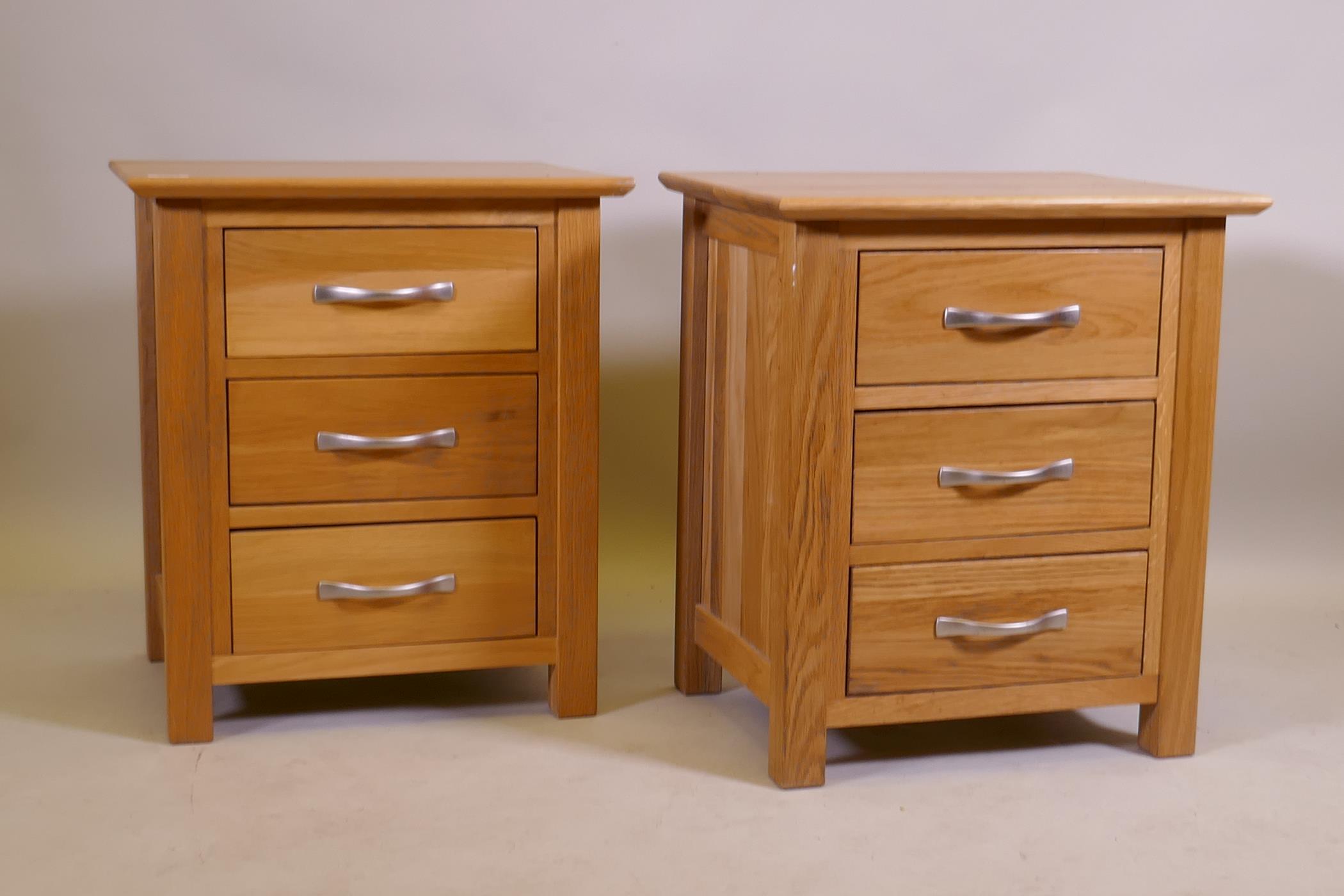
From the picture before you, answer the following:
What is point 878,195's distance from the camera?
193 centimetres

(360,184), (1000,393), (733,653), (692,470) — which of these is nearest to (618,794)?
(733,653)

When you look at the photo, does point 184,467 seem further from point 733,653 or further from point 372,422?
point 733,653

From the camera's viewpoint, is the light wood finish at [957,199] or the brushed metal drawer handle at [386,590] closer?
the light wood finish at [957,199]

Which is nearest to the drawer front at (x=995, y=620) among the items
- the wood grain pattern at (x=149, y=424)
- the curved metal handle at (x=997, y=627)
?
the curved metal handle at (x=997, y=627)

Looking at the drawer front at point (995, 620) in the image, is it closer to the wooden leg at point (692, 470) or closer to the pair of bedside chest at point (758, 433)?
the pair of bedside chest at point (758, 433)

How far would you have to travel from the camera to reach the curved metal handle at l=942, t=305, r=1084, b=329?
1976mm

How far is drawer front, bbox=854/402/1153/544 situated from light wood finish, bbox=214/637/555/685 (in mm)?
481

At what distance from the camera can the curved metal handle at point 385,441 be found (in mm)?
2115

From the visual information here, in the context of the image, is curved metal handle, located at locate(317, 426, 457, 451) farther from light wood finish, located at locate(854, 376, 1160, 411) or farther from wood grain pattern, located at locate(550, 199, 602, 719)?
light wood finish, located at locate(854, 376, 1160, 411)

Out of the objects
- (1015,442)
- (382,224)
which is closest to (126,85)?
(382,224)

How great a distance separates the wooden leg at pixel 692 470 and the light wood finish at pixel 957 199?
0.11 meters

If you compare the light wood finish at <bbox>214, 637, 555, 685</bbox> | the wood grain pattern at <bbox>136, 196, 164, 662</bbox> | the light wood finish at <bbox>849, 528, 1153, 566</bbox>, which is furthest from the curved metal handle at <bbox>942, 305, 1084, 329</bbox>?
the wood grain pattern at <bbox>136, 196, 164, 662</bbox>

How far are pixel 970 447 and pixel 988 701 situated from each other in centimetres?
30

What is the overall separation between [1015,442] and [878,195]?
1.08 ft
